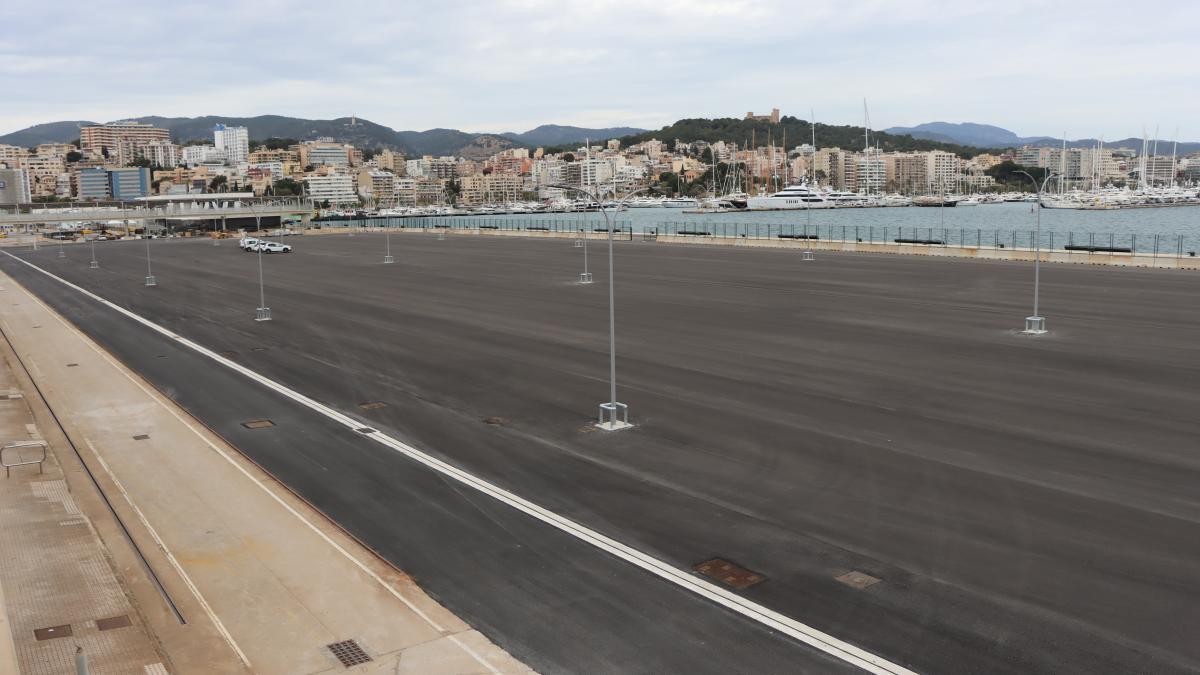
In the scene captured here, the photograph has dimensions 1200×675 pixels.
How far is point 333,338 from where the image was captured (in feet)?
115

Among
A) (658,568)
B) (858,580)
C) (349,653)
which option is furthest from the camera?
(658,568)

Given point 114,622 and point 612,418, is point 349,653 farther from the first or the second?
point 612,418

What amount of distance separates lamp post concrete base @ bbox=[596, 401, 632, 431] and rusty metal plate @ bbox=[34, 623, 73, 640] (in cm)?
1188

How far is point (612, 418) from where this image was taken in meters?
21.2

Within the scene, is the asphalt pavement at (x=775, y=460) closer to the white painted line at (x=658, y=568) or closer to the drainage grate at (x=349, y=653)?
the white painted line at (x=658, y=568)

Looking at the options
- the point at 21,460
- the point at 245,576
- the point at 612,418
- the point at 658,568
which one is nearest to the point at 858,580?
the point at 658,568

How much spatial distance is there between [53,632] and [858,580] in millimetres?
10259

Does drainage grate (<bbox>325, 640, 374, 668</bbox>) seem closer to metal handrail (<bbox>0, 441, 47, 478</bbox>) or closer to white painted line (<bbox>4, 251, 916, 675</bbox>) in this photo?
white painted line (<bbox>4, 251, 916, 675</bbox>)

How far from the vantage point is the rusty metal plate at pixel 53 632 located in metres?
11.0

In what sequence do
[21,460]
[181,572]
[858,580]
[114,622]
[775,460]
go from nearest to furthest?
[114,622] < [858,580] < [181,572] < [775,460] < [21,460]

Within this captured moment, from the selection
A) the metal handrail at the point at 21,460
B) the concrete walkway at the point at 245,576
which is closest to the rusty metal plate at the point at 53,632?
the concrete walkway at the point at 245,576

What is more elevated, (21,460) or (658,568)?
(21,460)

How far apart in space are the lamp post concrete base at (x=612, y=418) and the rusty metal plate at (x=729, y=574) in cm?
767

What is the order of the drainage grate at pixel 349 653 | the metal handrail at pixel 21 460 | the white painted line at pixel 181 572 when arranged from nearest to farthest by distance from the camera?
the drainage grate at pixel 349 653 → the white painted line at pixel 181 572 → the metal handrail at pixel 21 460
